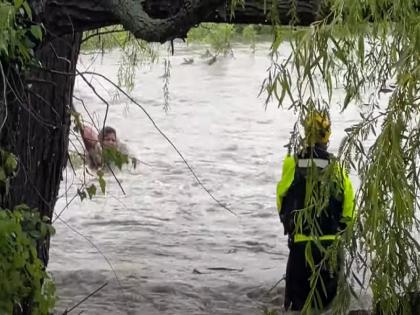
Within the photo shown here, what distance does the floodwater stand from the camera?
9.96m

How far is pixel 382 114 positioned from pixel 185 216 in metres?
9.59

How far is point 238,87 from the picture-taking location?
21375 millimetres

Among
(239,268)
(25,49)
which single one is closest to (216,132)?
(239,268)

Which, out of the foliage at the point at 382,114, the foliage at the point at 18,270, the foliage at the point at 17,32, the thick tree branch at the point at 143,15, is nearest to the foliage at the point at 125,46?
the thick tree branch at the point at 143,15

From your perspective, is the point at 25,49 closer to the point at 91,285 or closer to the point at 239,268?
the point at 91,285

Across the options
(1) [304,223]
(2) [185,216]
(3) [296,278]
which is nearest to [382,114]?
(1) [304,223]

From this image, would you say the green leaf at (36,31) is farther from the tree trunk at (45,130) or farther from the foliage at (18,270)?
the tree trunk at (45,130)

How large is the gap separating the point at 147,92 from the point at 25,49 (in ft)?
50.7

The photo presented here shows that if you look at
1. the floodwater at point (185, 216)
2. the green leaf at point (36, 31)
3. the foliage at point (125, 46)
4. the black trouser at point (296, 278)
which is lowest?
the floodwater at point (185, 216)

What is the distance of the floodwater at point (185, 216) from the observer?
9961 mm

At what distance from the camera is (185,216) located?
13375 mm

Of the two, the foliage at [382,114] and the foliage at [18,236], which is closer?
the foliage at [382,114]

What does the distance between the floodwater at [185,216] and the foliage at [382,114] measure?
15.0 feet

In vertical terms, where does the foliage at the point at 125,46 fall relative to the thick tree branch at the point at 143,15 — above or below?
below
